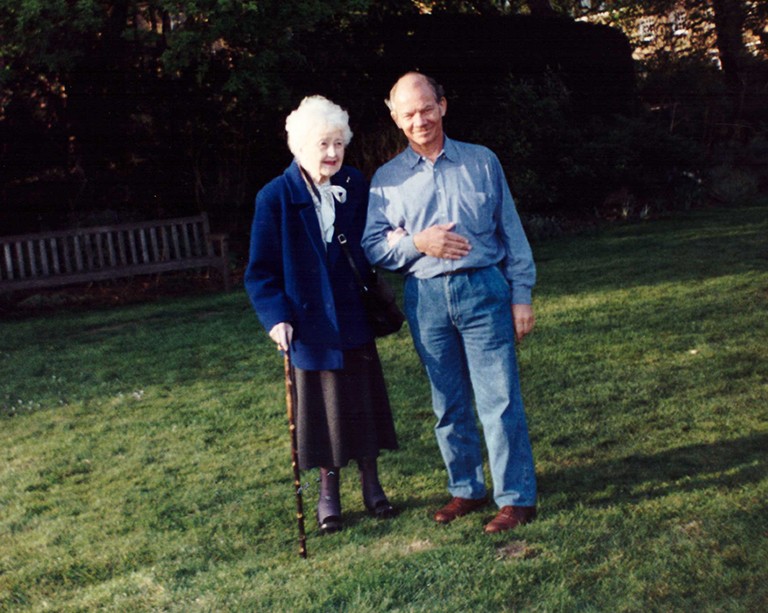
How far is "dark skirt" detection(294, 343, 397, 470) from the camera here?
14.0 feet

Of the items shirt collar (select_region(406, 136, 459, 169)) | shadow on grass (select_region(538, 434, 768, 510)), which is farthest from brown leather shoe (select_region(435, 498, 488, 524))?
shirt collar (select_region(406, 136, 459, 169))

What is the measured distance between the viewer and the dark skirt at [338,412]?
4273 mm

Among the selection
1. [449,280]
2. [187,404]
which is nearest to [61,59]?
[187,404]

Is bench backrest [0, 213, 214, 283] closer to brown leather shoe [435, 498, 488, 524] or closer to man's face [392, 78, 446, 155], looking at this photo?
brown leather shoe [435, 498, 488, 524]

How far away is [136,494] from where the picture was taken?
511 cm

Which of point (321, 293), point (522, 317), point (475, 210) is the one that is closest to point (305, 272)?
point (321, 293)

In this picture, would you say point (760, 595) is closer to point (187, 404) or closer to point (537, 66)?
point (187, 404)

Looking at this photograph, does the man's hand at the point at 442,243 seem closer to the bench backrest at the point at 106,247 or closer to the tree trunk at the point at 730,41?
the bench backrest at the point at 106,247

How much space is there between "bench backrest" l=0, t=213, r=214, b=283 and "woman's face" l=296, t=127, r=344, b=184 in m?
8.39

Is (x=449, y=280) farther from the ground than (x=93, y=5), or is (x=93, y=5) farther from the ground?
(x=93, y=5)

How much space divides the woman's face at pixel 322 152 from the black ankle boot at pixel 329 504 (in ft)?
4.63

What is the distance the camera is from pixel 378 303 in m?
4.21

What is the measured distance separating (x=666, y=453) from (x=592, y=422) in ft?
2.28

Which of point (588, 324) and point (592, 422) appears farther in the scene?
point (588, 324)
